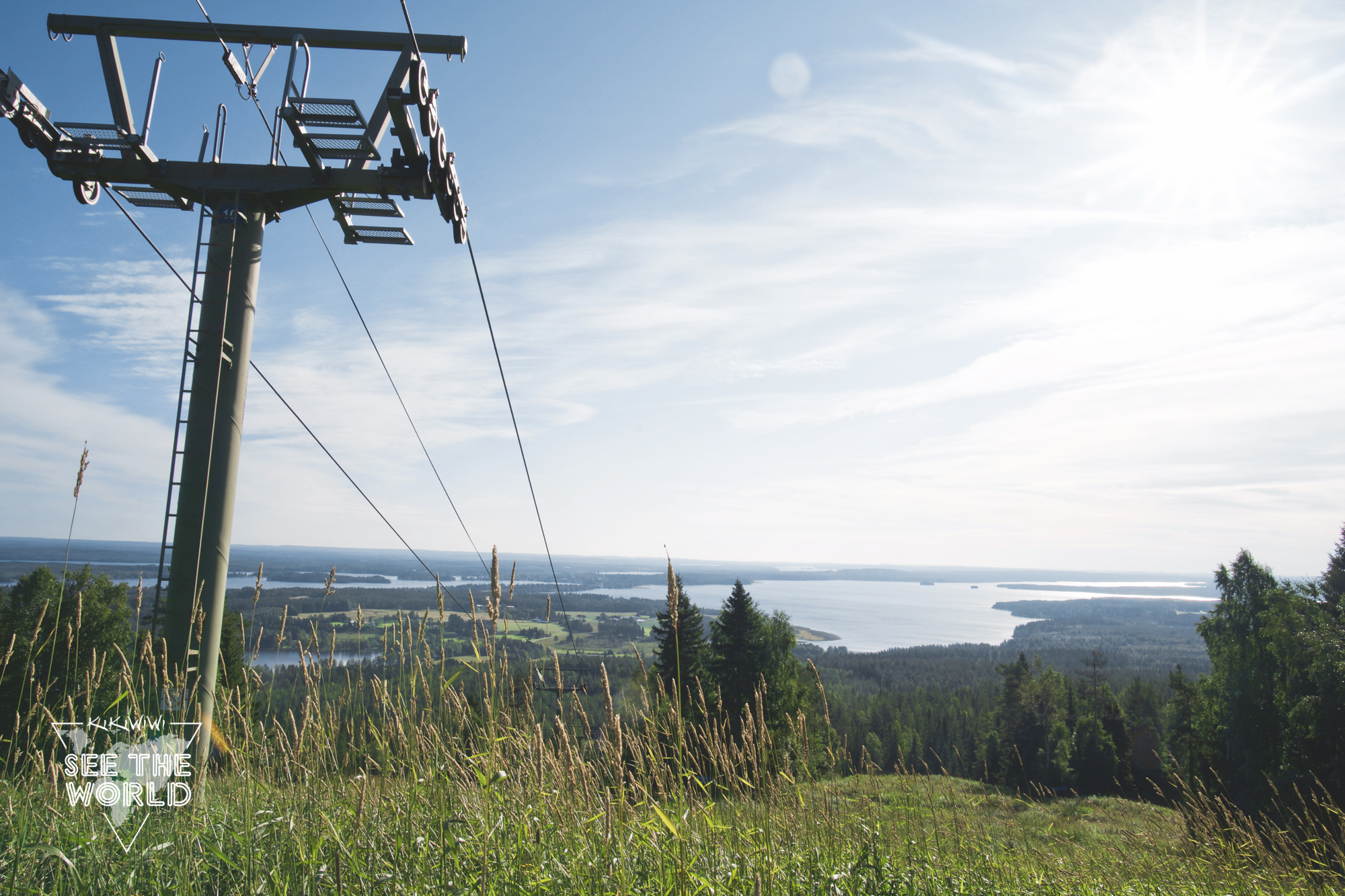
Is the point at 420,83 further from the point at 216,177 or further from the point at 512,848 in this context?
the point at 512,848

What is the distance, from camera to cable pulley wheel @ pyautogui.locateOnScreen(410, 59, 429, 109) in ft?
16.3

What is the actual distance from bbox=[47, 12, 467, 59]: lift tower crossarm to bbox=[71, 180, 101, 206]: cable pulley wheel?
4.84 feet

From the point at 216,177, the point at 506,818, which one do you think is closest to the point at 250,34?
the point at 216,177

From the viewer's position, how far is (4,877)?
240 cm

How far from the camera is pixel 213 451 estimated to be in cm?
489

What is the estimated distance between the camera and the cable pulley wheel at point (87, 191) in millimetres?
5625

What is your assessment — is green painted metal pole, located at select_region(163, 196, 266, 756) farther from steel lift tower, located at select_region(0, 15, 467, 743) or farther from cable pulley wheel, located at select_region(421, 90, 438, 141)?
cable pulley wheel, located at select_region(421, 90, 438, 141)

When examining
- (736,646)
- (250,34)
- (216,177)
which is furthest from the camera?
(736,646)

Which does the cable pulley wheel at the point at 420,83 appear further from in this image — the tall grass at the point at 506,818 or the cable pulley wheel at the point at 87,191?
the tall grass at the point at 506,818

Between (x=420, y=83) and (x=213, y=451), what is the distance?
345 centimetres

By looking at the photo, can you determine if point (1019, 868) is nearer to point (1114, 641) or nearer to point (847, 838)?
point (847, 838)

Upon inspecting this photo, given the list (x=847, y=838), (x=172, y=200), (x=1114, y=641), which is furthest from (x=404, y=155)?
(x=1114, y=641)

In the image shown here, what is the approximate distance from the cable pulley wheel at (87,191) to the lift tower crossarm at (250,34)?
1.48 meters

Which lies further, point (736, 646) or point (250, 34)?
point (736, 646)
